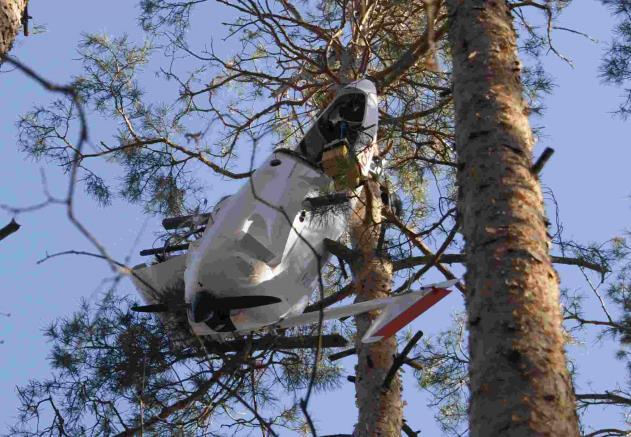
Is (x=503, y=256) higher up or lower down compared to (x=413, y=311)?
lower down

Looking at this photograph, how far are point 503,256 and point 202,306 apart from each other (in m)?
1.89

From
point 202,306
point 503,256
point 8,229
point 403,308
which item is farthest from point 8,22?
point 503,256

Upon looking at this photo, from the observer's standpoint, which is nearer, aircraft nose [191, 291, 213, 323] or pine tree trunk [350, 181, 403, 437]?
aircraft nose [191, 291, 213, 323]

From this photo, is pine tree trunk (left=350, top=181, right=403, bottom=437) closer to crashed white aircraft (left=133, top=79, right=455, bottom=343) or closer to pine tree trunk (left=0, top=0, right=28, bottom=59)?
crashed white aircraft (left=133, top=79, right=455, bottom=343)

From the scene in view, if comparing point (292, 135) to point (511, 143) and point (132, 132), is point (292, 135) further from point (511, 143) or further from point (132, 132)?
point (511, 143)

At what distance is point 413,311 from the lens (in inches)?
134

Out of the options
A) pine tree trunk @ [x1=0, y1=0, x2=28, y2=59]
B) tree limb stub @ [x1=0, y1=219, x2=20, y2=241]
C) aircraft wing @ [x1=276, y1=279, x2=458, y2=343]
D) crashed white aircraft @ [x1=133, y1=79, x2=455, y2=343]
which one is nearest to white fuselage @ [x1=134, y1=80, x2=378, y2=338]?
crashed white aircraft @ [x1=133, y1=79, x2=455, y2=343]

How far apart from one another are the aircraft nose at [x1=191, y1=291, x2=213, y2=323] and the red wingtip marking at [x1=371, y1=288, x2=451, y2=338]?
0.78m

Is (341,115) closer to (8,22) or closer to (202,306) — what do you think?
(202,306)

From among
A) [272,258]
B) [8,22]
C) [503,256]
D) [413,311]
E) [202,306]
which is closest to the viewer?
[503,256]

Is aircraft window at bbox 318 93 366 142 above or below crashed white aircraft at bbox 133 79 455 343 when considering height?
above

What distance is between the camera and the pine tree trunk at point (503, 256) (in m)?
1.90

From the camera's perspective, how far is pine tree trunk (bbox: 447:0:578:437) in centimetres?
190

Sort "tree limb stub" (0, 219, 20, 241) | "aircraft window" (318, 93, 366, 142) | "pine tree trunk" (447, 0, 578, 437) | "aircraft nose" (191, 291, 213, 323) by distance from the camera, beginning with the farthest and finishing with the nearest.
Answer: "aircraft window" (318, 93, 366, 142), "aircraft nose" (191, 291, 213, 323), "pine tree trunk" (447, 0, 578, 437), "tree limb stub" (0, 219, 20, 241)
